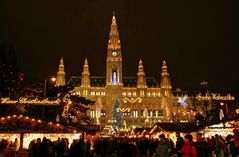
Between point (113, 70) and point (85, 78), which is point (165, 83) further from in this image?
point (85, 78)

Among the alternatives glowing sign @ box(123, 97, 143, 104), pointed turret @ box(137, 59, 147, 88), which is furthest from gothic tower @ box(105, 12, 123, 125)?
pointed turret @ box(137, 59, 147, 88)

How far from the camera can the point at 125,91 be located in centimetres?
13200

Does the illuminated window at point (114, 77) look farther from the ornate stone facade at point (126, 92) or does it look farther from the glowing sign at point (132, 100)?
the glowing sign at point (132, 100)

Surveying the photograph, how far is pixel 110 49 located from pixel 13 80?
10072cm

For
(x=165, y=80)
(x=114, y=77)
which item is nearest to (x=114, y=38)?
(x=114, y=77)

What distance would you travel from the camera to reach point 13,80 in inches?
1303

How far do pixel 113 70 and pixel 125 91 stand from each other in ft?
34.2

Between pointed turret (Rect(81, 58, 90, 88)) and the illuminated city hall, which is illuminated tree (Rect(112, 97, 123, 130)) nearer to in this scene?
the illuminated city hall

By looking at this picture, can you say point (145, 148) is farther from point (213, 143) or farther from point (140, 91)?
point (140, 91)

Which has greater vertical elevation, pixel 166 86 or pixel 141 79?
pixel 141 79

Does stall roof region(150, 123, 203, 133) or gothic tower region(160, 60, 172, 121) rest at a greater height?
gothic tower region(160, 60, 172, 121)

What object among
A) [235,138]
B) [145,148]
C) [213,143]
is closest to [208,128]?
[145,148]

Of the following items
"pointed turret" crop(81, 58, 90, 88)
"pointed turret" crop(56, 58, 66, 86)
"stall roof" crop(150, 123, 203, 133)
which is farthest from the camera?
"pointed turret" crop(81, 58, 90, 88)

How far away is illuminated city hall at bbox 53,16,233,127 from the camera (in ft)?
399
